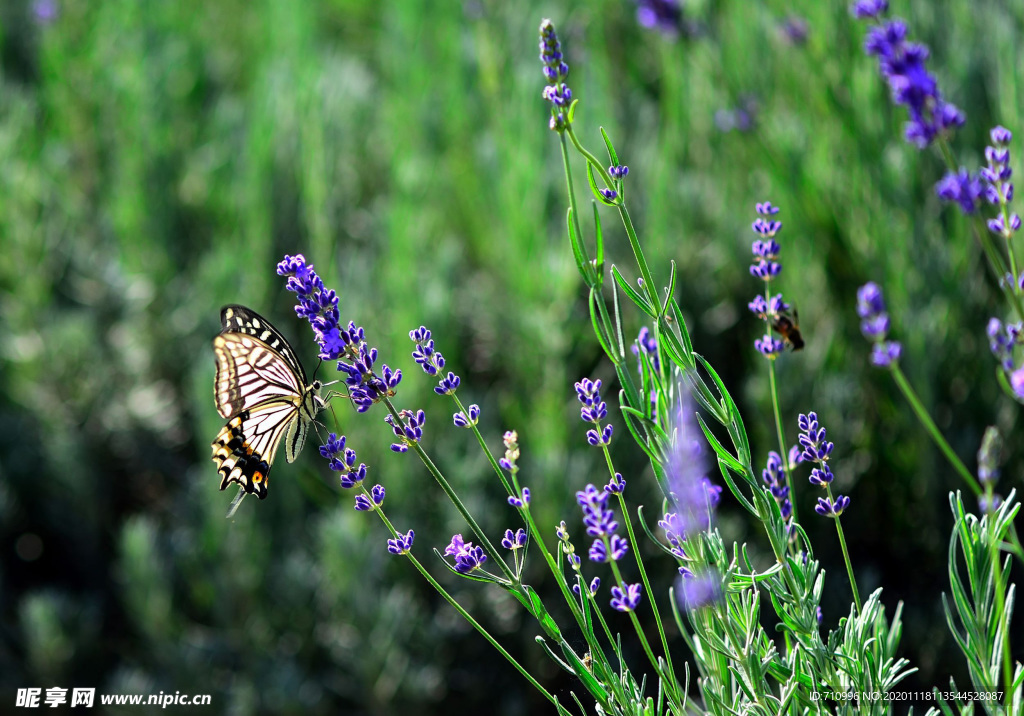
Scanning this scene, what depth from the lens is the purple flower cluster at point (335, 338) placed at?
1046 millimetres

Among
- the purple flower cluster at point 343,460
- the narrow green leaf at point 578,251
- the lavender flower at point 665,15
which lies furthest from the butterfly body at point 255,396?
the lavender flower at point 665,15

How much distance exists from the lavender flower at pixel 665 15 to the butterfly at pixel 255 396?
177cm

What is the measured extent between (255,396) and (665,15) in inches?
73.4

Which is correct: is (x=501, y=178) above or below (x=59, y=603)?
above

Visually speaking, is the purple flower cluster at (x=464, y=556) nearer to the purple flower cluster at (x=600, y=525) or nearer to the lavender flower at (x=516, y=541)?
the lavender flower at (x=516, y=541)

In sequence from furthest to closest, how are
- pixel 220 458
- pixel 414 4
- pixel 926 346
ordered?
pixel 414 4, pixel 926 346, pixel 220 458

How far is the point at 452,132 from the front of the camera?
3551 mm


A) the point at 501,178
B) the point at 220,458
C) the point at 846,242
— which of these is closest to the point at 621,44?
the point at 501,178

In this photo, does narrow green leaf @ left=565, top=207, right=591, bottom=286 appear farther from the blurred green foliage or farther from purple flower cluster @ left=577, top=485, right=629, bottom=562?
the blurred green foliage

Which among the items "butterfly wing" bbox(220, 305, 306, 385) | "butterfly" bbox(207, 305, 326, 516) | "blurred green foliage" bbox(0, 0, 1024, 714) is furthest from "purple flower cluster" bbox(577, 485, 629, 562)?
"blurred green foliage" bbox(0, 0, 1024, 714)

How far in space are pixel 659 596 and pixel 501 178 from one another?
149 centimetres

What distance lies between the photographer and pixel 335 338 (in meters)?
1.06

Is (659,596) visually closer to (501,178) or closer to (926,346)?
(926,346)

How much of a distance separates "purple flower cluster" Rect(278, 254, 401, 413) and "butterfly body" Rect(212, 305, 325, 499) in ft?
1.67
